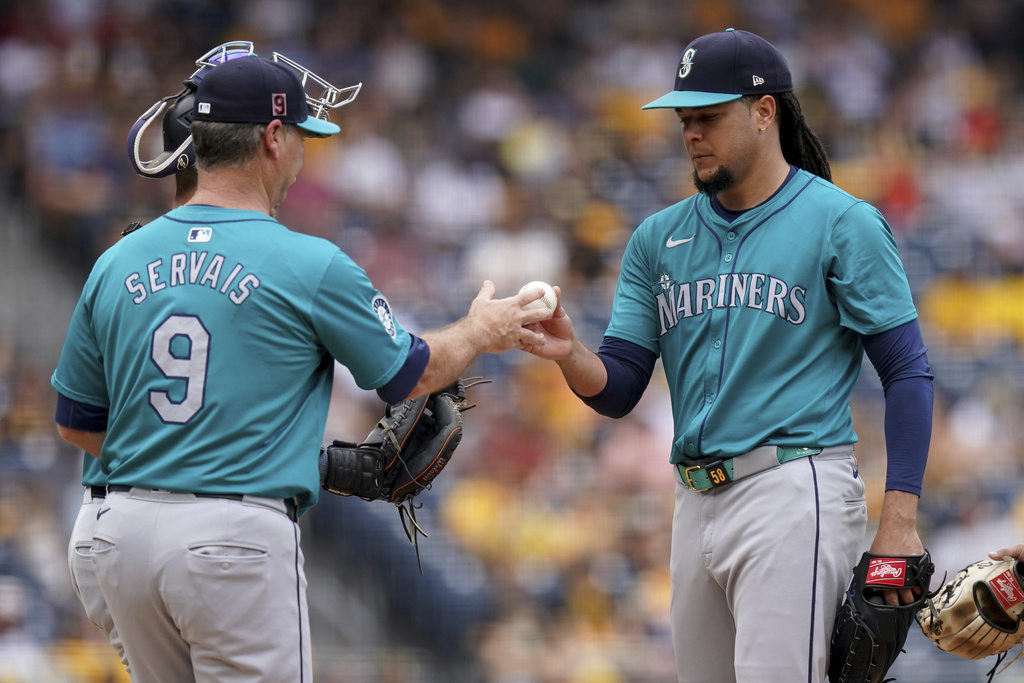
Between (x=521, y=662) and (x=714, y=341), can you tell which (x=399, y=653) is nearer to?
(x=521, y=662)

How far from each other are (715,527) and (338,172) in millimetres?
6279

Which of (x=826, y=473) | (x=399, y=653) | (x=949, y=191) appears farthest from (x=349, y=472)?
(x=949, y=191)

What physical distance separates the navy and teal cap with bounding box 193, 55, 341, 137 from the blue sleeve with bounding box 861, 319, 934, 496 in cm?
163

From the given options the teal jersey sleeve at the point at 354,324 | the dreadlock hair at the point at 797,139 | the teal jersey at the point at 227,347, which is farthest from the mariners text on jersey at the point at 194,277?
the dreadlock hair at the point at 797,139

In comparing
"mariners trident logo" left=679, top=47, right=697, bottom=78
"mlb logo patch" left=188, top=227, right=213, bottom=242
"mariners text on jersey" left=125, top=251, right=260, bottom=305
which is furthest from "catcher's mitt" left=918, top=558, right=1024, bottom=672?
"mlb logo patch" left=188, top=227, right=213, bottom=242

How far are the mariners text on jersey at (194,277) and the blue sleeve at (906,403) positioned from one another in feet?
5.28

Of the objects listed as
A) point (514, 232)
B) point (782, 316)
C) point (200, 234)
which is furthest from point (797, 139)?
point (514, 232)

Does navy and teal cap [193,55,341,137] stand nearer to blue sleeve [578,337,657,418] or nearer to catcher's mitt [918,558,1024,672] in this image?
blue sleeve [578,337,657,418]

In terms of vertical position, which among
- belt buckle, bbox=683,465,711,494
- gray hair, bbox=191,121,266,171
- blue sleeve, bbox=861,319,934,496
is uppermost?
gray hair, bbox=191,121,266,171

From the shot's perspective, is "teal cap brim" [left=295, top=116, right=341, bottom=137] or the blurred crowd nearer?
"teal cap brim" [left=295, top=116, right=341, bottom=137]

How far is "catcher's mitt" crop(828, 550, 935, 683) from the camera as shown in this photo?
2.97m

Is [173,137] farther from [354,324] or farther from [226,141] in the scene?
[354,324]

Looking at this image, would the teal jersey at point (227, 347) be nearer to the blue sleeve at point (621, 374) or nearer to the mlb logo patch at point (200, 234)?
the mlb logo patch at point (200, 234)

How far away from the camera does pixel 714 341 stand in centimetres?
328
